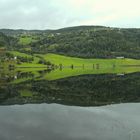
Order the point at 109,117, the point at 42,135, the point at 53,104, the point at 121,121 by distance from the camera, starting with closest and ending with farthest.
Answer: the point at 42,135 < the point at 121,121 < the point at 109,117 < the point at 53,104

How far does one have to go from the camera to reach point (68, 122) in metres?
47.6

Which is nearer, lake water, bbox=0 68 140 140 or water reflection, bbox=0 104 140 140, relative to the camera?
water reflection, bbox=0 104 140 140

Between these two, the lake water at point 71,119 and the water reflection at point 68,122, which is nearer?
the water reflection at point 68,122

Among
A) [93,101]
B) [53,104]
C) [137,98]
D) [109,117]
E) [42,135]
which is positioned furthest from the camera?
[137,98]

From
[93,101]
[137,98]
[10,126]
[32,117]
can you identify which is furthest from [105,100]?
[10,126]

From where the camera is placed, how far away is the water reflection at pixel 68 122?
40.2 meters

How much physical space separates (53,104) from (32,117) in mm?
14178

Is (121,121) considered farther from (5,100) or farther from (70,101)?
(5,100)

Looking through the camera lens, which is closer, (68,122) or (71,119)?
(68,122)

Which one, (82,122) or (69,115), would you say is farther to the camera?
(69,115)

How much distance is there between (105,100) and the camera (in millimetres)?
71375

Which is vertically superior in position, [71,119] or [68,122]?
[68,122]

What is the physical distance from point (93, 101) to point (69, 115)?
1731 centimetres

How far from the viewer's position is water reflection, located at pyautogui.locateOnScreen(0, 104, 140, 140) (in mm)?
40156
